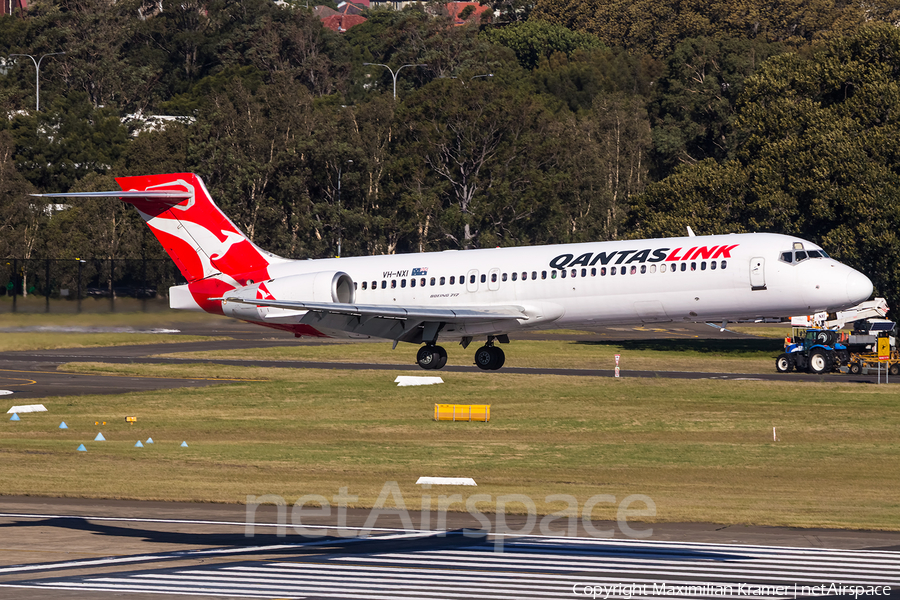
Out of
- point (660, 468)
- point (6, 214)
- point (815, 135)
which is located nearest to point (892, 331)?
point (815, 135)

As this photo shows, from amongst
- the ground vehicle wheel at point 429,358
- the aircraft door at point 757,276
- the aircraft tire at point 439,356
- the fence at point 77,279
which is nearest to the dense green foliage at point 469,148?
the fence at point 77,279

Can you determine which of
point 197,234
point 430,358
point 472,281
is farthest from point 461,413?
→ point 197,234

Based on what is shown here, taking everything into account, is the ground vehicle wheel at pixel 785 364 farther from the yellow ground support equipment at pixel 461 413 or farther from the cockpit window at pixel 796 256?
the cockpit window at pixel 796 256

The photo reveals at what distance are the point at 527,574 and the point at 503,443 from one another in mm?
27439

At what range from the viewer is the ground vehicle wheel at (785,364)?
7556 cm

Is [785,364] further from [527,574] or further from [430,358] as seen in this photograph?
[527,574]

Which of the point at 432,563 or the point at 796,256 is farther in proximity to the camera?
the point at 796,256

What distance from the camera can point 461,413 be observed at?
57594 mm

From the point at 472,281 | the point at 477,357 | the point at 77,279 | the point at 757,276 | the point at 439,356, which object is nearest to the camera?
the point at 757,276

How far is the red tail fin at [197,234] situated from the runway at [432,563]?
19.1m

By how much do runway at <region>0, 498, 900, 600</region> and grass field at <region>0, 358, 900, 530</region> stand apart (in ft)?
16.4

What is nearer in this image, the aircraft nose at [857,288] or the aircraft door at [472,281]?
the aircraft nose at [857,288]

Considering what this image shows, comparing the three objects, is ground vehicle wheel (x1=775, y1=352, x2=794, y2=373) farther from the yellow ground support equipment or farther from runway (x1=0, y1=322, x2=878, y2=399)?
the yellow ground support equipment

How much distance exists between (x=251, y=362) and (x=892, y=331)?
42374 millimetres
